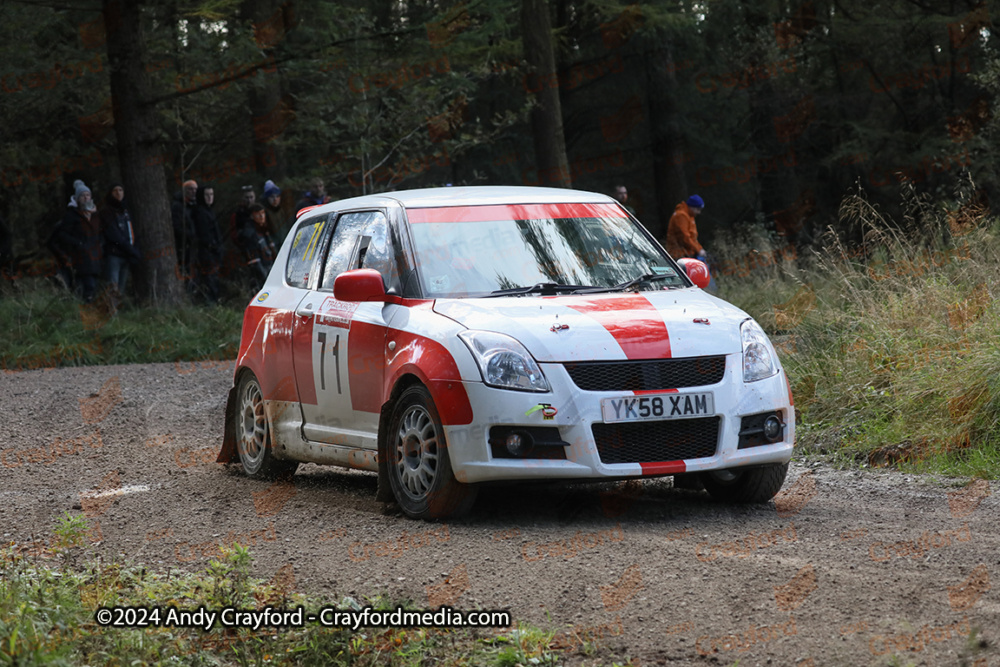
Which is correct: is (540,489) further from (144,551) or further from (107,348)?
(107,348)

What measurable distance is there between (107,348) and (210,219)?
560cm

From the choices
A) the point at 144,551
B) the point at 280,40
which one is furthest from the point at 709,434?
the point at 280,40

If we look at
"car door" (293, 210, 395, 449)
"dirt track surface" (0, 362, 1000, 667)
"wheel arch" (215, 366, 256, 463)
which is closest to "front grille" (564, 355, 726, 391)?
"dirt track surface" (0, 362, 1000, 667)

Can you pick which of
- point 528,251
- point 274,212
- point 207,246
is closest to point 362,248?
point 528,251

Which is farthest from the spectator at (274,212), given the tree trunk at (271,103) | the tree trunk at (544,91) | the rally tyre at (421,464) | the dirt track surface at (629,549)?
the rally tyre at (421,464)

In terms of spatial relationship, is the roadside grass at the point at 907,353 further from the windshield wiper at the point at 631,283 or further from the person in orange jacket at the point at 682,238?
the person in orange jacket at the point at 682,238

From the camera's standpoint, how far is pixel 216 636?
4516 millimetres

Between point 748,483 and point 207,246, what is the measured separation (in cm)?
1614

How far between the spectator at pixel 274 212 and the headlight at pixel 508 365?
14778 millimetres

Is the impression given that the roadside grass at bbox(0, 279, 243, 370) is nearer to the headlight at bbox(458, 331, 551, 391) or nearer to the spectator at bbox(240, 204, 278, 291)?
the spectator at bbox(240, 204, 278, 291)

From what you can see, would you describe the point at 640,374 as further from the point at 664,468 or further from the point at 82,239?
the point at 82,239

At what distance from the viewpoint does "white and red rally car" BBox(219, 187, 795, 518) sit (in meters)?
6.54

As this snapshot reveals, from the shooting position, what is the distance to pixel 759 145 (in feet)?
121

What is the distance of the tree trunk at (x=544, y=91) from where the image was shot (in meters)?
24.5
